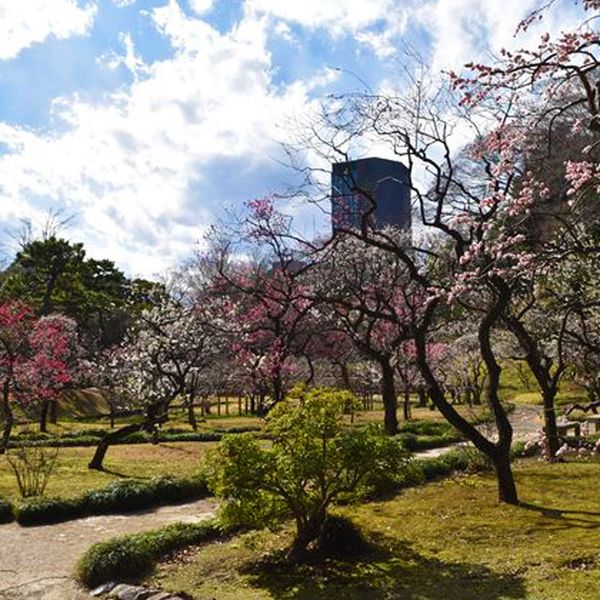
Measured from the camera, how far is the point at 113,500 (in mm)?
11508

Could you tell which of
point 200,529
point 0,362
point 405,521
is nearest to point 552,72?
point 405,521

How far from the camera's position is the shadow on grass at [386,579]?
637cm

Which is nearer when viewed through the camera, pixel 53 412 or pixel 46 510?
pixel 46 510

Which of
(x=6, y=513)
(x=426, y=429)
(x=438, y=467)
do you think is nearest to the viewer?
(x=6, y=513)

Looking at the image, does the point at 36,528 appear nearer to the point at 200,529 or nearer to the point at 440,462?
the point at 200,529

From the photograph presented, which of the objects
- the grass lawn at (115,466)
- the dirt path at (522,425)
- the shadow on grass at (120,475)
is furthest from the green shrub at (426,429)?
the shadow on grass at (120,475)

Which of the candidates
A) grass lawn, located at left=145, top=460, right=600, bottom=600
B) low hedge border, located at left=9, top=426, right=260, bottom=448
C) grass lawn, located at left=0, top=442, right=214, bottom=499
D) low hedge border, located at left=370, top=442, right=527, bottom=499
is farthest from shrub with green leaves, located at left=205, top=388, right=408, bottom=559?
low hedge border, located at left=9, top=426, right=260, bottom=448

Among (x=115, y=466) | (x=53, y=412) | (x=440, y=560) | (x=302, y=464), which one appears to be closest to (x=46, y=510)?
(x=302, y=464)

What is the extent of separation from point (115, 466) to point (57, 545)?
764 cm

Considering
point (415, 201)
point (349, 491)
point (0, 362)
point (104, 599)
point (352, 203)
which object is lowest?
point (104, 599)

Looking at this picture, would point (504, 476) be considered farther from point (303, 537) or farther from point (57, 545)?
point (57, 545)

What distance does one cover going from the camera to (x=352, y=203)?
655 inches

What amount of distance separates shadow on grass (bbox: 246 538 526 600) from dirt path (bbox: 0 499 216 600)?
87.8 inches

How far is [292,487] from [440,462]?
7.81 metres
